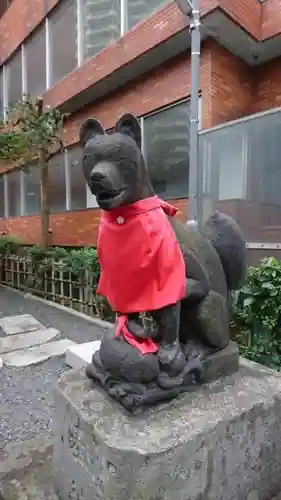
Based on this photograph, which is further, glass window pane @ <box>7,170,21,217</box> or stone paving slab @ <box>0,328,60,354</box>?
glass window pane @ <box>7,170,21,217</box>

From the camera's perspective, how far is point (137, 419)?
1.50 metres

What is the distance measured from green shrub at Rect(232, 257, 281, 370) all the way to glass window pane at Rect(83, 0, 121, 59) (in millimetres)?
6200

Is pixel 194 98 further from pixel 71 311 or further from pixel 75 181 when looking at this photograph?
pixel 75 181

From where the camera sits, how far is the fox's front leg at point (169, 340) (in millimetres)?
1581

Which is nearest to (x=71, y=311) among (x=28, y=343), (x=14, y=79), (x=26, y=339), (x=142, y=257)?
(x=26, y=339)

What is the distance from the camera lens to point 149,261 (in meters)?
1.52

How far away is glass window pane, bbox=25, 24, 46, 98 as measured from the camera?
966 centimetres

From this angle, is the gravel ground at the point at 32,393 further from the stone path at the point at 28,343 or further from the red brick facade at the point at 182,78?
the red brick facade at the point at 182,78

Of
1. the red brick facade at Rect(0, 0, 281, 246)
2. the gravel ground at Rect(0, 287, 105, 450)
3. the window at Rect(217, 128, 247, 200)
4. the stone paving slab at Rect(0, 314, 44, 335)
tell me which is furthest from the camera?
the red brick facade at Rect(0, 0, 281, 246)

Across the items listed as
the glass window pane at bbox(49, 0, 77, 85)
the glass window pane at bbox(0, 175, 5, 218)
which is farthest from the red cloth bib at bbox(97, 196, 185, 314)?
the glass window pane at bbox(0, 175, 5, 218)

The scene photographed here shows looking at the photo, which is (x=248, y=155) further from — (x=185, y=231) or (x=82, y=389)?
(x=82, y=389)

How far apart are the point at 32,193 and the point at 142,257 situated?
994cm

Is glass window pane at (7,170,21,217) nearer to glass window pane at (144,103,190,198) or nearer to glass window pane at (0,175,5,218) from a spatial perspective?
glass window pane at (0,175,5,218)

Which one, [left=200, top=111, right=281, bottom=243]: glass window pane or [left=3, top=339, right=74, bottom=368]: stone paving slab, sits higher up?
[left=200, top=111, right=281, bottom=243]: glass window pane
